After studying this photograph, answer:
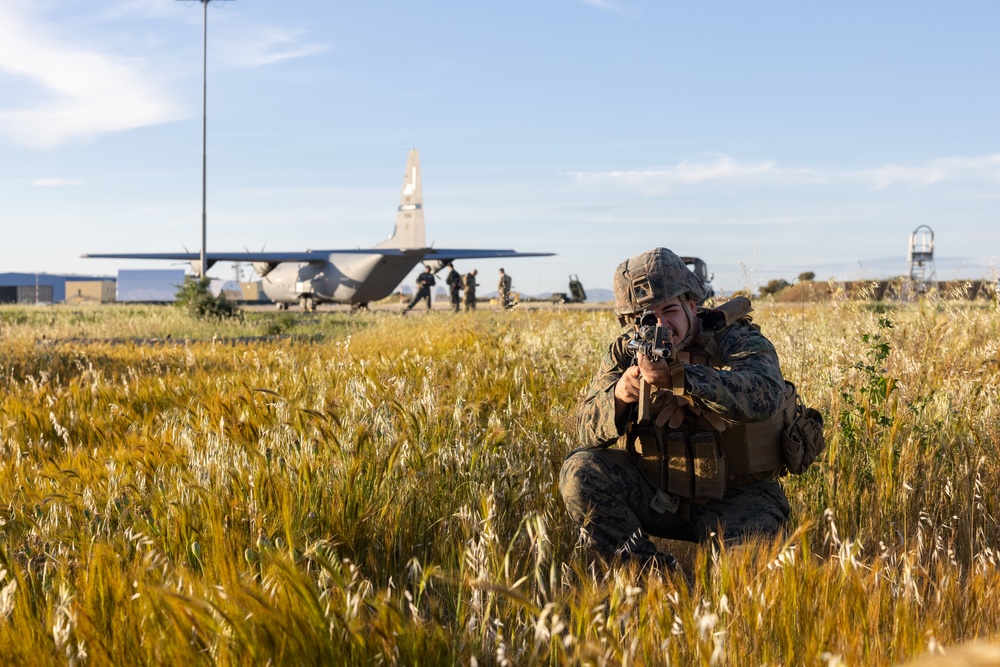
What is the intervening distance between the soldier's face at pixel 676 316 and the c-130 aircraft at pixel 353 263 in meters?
33.8

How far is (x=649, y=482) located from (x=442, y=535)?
3.34ft

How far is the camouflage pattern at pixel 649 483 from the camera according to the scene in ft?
11.1

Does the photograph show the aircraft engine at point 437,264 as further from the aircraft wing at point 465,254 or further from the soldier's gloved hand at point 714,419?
the soldier's gloved hand at point 714,419

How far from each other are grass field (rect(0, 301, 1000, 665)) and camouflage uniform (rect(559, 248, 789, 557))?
0.57 ft

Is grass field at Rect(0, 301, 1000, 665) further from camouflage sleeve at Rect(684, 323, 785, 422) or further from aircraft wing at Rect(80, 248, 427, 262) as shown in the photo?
aircraft wing at Rect(80, 248, 427, 262)

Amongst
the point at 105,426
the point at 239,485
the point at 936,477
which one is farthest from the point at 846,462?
the point at 105,426

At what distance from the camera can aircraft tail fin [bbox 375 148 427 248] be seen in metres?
43.4

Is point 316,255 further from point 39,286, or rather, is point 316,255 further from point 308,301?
point 39,286

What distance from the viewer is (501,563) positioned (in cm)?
281

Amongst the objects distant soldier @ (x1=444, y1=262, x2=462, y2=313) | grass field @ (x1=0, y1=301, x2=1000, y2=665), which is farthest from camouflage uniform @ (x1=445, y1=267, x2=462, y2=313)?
grass field @ (x1=0, y1=301, x2=1000, y2=665)

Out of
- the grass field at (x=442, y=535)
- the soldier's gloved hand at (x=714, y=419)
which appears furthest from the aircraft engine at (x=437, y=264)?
the soldier's gloved hand at (x=714, y=419)

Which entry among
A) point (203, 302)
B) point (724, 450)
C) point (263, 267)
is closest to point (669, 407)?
point (724, 450)

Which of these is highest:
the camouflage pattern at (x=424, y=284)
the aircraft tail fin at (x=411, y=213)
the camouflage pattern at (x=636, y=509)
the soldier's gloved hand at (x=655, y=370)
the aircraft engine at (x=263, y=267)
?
the aircraft tail fin at (x=411, y=213)

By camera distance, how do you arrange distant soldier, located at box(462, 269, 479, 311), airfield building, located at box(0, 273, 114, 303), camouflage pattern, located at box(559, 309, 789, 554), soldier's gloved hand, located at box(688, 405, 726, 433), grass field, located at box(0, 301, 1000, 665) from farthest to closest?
airfield building, located at box(0, 273, 114, 303) < distant soldier, located at box(462, 269, 479, 311) < soldier's gloved hand, located at box(688, 405, 726, 433) < camouflage pattern, located at box(559, 309, 789, 554) < grass field, located at box(0, 301, 1000, 665)
